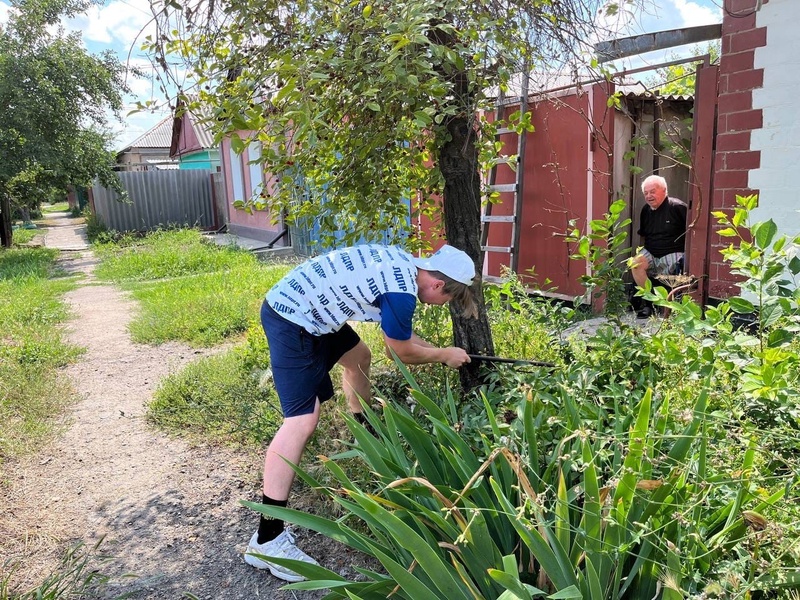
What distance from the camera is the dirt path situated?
2.68m

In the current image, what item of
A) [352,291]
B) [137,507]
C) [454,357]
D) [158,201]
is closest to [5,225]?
[158,201]

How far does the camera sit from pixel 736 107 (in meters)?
4.21

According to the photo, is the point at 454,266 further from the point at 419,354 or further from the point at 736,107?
the point at 736,107

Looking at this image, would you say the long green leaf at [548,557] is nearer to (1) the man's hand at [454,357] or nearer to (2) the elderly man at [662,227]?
(1) the man's hand at [454,357]

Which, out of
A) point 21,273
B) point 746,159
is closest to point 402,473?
point 746,159

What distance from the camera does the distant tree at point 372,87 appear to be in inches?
96.7

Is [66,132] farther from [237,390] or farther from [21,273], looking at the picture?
[237,390]

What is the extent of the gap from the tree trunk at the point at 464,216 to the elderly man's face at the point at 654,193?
9.50 ft

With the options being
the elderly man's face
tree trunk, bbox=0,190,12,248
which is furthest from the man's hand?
tree trunk, bbox=0,190,12,248

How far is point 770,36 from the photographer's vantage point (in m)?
3.95

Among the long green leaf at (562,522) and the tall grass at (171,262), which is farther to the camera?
the tall grass at (171,262)

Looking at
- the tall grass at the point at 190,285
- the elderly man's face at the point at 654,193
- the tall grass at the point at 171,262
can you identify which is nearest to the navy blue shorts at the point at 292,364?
the tall grass at the point at 190,285

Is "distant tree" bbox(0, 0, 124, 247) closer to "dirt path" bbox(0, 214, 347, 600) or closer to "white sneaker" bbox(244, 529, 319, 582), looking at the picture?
"dirt path" bbox(0, 214, 347, 600)

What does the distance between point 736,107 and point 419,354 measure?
9.87ft
